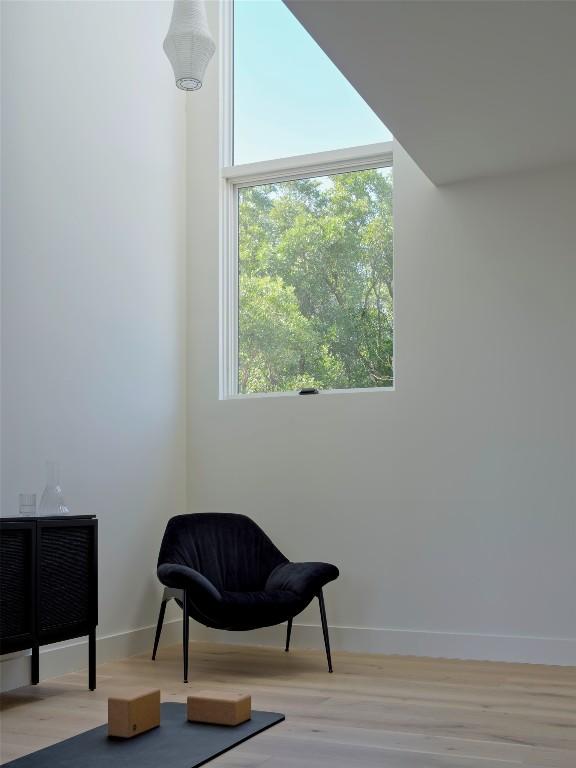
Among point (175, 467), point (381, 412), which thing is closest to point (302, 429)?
point (381, 412)

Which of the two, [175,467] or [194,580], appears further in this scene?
[175,467]

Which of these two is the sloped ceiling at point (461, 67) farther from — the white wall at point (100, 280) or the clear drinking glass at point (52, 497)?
the clear drinking glass at point (52, 497)

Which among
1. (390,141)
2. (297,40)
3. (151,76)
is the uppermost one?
(297,40)

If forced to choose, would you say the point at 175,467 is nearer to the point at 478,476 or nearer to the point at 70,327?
the point at 70,327

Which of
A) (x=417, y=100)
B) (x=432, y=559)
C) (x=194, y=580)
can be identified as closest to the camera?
(x=417, y=100)

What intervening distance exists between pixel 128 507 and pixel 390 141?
2631 mm

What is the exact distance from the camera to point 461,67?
360 cm

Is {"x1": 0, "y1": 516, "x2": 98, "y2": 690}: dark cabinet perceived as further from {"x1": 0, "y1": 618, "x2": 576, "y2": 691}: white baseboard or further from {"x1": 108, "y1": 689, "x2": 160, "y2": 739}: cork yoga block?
{"x1": 108, "y1": 689, "x2": 160, "y2": 739}: cork yoga block

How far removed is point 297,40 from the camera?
5797mm

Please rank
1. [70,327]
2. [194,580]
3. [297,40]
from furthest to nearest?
1. [297,40]
2. [70,327]
3. [194,580]

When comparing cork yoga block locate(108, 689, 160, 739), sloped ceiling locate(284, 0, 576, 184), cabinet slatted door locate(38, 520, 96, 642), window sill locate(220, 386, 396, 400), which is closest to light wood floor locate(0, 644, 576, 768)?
cork yoga block locate(108, 689, 160, 739)

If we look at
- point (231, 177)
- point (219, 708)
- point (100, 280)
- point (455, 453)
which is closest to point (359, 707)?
point (219, 708)

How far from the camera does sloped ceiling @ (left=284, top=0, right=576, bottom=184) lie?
10.5 feet

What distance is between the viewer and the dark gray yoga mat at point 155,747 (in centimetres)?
300
